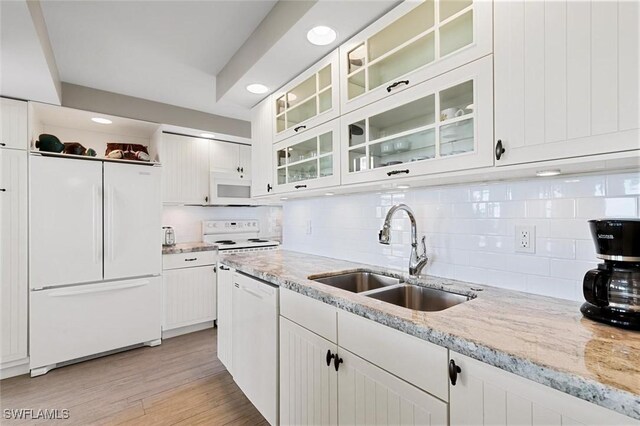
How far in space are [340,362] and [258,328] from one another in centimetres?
74

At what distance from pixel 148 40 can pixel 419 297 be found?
245cm

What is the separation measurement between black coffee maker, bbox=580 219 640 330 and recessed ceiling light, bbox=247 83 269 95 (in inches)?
82.4

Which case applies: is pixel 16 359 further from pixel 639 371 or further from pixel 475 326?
pixel 639 371

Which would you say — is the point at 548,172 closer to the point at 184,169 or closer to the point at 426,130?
the point at 426,130

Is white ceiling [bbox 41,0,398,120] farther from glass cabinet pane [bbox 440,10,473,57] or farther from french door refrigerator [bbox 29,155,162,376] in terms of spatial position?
french door refrigerator [bbox 29,155,162,376]

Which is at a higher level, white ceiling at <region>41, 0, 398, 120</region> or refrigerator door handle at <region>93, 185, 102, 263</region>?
white ceiling at <region>41, 0, 398, 120</region>

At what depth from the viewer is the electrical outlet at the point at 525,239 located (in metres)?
1.22

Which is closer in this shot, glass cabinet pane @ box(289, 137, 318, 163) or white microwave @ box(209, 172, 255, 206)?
glass cabinet pane @ box(289, 137, 318, 163)

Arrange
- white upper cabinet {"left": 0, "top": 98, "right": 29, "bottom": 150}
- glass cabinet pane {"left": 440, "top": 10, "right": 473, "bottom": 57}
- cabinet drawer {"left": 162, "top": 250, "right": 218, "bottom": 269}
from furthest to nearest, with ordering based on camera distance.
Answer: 1. cabinet drawer {"left": 162, "top": 250, "right": 218, "bottom": 269}
2. white upper cabinet {"left": 0, "top": 98, "right": 29, "bottom": 150}
3. glass cabinet pane {"left": 440, "top": 10, "right": 473, "bottom": 57}

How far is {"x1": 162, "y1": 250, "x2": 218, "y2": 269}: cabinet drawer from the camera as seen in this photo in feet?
10.2

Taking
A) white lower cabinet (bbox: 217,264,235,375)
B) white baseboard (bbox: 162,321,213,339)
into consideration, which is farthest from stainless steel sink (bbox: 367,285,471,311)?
white baseboard (bbox: 162,321,213,339)

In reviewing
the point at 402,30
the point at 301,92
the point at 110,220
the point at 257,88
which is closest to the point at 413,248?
the point at 402,30

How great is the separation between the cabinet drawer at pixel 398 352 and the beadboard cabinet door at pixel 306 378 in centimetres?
14
